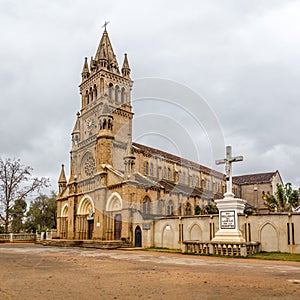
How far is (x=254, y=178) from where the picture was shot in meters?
73.1

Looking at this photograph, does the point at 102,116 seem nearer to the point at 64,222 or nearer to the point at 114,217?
A: the point at 114,217

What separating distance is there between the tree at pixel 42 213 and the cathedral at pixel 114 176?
48.9 feet

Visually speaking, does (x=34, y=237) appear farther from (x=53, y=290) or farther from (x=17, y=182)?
(x=53, y=290)

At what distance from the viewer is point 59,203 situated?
179ft

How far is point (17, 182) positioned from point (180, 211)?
79.0 feet

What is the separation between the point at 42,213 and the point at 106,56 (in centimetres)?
3345

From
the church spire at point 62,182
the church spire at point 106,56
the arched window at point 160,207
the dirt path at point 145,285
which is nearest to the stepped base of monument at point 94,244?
the arched window at point 160,207

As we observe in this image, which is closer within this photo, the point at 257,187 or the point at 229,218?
the point at 229,218

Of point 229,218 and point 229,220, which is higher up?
point 229,218

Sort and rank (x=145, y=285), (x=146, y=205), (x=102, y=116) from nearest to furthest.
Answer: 1. (x=145, y=285)
2. (x=146, y=205)
3. (x=102, y=116)

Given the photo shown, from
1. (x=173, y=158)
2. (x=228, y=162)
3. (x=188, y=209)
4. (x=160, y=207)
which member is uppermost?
(x=173, y=158)

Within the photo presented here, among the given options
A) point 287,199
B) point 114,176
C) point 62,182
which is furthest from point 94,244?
point 62,182

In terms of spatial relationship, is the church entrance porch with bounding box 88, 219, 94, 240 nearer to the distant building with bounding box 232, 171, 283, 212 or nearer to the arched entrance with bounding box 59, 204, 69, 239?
the arched entrance with bounding box 59, 204, 69, 239

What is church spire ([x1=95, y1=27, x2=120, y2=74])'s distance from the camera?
170 feet
